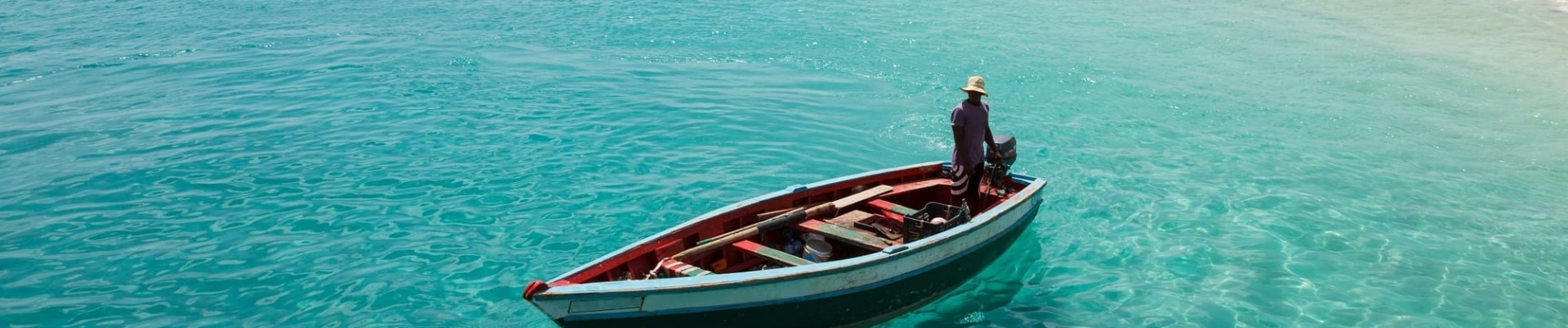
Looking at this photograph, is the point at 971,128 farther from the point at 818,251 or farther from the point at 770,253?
the point at 770,253

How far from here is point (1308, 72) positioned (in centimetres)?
2497

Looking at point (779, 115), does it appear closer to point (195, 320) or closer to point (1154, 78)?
point (1154, 78)

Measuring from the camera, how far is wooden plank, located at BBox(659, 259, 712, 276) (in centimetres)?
959

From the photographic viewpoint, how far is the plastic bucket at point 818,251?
421 inches

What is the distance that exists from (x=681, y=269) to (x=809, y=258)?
63.6 inches

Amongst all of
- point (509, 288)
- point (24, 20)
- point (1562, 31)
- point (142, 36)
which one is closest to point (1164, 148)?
point (509, 288)

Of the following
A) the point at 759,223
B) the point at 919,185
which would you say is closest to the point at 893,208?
the point at 919,185

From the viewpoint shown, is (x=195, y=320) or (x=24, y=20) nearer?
(x=195, y=320)

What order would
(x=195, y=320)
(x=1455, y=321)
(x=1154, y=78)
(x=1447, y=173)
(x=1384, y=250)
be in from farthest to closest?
(x=1154, y=78) < (x=1447, y=173) < (x=1384, y=250) < (x=1455, y=321) < (x=195, y=320)

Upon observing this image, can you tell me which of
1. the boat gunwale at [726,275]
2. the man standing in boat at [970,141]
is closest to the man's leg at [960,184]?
the man standing in boat at [970,141]

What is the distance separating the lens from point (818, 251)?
10797 mm

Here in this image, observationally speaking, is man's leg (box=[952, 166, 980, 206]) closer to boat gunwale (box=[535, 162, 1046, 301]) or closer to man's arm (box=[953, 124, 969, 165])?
man's arm (box=[953, 124, 969, 165])

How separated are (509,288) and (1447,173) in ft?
48.8

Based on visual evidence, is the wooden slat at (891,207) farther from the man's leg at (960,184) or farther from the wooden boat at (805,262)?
the man's leg at (960,184)
